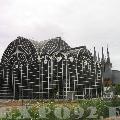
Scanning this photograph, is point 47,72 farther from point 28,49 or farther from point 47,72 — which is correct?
point 28,49

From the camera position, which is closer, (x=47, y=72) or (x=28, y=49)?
(x=47, y=72)

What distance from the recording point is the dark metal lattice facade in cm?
7019

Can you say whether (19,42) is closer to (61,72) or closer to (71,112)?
(61,72)

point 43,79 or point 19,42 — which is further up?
point 19,42

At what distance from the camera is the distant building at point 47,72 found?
7025cm

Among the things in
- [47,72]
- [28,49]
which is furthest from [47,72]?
[28,49]

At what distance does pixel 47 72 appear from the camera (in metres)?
69.9

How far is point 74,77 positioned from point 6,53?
17885 mm

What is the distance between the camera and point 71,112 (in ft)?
63.4

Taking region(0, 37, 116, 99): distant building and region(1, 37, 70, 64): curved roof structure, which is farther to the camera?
region(1, 37, 70, 64): curved roof structure

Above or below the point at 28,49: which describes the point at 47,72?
below

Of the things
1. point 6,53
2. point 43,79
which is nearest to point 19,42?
point 6,53

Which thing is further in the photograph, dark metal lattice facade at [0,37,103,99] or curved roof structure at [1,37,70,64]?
curved roof structure at [1,37,70,64]

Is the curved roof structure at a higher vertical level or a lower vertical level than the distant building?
higher
